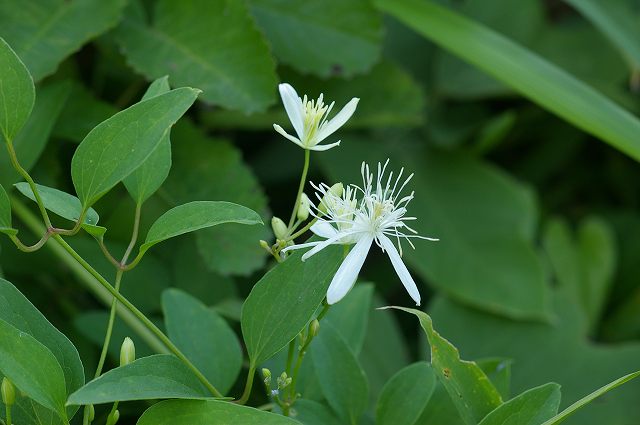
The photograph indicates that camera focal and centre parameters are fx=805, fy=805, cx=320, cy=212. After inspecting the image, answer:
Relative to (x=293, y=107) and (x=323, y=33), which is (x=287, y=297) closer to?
(x=293, y=107)

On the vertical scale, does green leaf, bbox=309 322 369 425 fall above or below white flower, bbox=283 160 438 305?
below

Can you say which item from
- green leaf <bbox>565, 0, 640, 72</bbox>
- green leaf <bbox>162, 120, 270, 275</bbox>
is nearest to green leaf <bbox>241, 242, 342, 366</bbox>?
green leaf <bbox>162, 120, 270, 275</bbox>

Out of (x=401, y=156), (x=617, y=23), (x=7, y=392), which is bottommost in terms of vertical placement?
(x=7, y=392)

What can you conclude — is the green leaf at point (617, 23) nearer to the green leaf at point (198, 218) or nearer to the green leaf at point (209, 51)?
the green leaf at point (209, 51)

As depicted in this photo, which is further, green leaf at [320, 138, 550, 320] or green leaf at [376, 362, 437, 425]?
green leaf at [320, 138, 550, 320]

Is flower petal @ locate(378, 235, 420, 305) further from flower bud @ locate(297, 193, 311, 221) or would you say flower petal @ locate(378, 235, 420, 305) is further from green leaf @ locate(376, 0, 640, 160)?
green leaf @ locate(376, 0, 640, 160)

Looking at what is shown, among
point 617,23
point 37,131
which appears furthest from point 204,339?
point 617,23

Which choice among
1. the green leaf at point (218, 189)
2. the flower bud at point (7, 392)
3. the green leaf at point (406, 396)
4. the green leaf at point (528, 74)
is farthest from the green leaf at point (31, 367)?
the green leaf at point (528, 74)

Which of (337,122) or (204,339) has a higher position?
(337,122)
